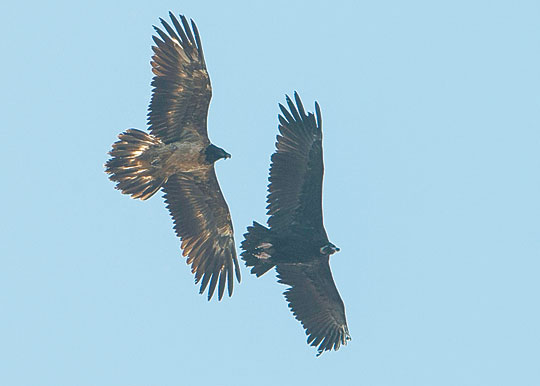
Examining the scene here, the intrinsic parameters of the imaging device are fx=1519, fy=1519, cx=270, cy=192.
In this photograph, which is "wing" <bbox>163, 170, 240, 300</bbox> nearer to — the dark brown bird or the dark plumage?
the dark brown bird

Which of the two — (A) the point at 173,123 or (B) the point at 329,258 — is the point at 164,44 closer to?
(A) the point at 173,123

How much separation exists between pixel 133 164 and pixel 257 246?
3.03 meters

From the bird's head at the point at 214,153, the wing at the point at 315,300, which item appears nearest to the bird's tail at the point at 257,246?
the wing at the point at 315,300

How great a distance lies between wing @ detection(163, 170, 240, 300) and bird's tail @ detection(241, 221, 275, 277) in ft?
3.88

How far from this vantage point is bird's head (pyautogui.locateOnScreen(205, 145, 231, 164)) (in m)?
31.3

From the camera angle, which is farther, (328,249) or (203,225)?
(203,225)

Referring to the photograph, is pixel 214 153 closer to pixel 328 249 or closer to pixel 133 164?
pixel 133 164

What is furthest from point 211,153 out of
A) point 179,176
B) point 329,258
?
point 329,258

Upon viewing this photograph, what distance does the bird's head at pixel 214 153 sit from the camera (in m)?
31.3

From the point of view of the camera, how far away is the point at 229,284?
32.0m

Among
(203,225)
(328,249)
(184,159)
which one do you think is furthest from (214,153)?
(328,249)

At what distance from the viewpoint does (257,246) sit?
30.8 meters

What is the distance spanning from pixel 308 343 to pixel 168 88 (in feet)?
20.6

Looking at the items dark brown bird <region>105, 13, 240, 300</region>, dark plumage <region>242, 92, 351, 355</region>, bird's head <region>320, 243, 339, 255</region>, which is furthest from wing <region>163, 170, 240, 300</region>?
bird's head <region>320, 243, 339, 255</region>
